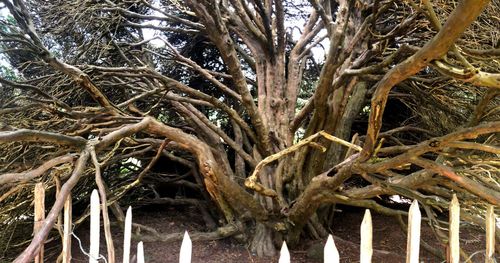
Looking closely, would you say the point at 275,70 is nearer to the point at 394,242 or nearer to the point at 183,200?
the point at 183,200

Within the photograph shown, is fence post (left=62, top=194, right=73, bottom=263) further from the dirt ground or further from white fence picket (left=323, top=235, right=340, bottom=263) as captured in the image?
the dirt ground

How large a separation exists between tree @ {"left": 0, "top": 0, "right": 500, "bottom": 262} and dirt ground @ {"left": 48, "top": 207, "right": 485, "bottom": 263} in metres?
0.27

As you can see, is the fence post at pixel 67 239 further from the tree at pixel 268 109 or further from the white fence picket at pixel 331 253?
the white fence picket at pixel 331 253

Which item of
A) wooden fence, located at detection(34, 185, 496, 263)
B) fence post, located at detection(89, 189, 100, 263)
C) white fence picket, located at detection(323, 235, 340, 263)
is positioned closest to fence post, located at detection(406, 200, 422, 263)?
wooden fence, located at detection(34, 185, 496, 263)

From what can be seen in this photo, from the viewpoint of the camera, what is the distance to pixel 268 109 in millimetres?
5000

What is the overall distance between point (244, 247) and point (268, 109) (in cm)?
Answer: 185

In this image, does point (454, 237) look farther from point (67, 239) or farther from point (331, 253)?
point (67, 239)

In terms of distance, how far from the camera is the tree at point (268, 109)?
253 centimetres

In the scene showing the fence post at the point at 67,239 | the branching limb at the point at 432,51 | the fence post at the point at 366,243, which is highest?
the branching limb at the point at 432,51

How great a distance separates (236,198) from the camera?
4086 mm

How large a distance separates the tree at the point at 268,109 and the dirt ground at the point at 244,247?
269 mm

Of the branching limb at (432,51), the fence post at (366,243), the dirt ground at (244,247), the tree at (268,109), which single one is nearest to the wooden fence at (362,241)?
the fence post at (366,243)

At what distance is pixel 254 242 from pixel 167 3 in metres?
3.88

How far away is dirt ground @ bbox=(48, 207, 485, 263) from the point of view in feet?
15.2
